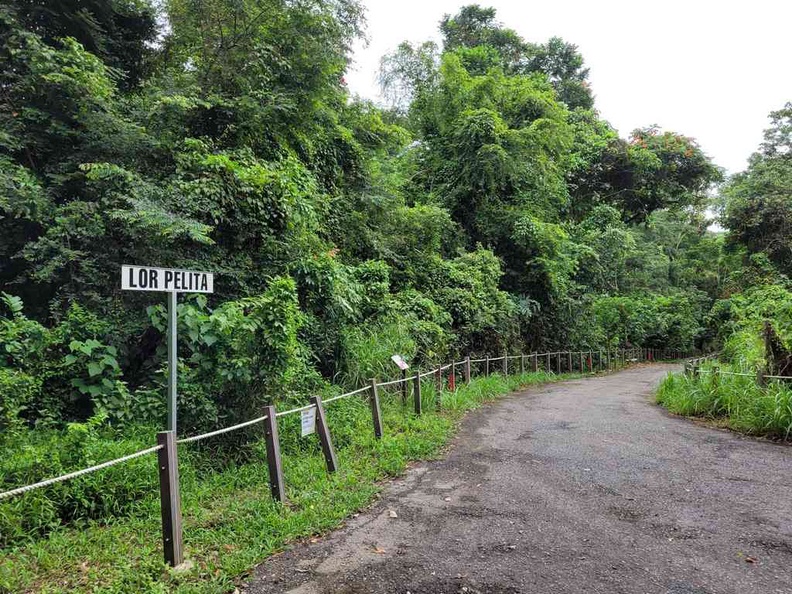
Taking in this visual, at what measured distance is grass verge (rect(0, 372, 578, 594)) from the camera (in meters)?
3.46

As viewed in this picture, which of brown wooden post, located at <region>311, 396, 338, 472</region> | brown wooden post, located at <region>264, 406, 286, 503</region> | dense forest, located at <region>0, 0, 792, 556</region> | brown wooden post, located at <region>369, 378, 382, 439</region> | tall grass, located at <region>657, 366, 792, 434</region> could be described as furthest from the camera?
tall grass, located at <region>657, 366, 792, 434</region>

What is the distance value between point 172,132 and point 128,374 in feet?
12.3

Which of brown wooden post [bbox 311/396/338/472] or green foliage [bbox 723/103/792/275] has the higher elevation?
green foliage [bbox 723/103/792/275]

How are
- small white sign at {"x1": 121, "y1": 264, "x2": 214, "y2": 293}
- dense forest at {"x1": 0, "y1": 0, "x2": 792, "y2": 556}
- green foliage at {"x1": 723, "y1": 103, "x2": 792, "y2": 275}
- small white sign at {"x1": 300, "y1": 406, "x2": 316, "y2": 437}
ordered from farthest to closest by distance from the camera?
1. green foliage at {"x1": 723, "y1": 103, "x2": 792, "y2": 275}
2. dense forest at {"x1": 0, "y1": 0, "x2": 792, "y2": 556}
3. small white sign at {"x1": 300, "y1": 406, "x2": 316, "y2": 437}
4. small white sign at {"x1": 121, "y1": 264, "x2": 214, "y2": 293}

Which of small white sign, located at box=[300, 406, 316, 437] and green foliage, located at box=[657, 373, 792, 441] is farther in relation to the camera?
green foliage, located at box=[657, 373, 792, 441]

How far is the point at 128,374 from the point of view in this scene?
6848 millimetres

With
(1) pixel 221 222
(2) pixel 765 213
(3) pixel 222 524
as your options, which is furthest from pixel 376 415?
(2) pixel 765 213

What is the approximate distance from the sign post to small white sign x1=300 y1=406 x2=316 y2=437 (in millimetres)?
1452

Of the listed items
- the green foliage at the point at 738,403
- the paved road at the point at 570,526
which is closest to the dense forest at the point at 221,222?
the green foliage at the point at 738,403

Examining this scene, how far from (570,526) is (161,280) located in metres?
4.14

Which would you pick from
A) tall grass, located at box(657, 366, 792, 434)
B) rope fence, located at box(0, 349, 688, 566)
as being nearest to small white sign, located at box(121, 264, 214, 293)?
rope fence, located at box(0, 349, 688, 566)

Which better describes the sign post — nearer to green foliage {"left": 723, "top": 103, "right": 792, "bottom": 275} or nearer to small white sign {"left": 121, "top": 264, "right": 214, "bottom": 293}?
small white sign {"left": 121, "top": 264, "right": 214, "bottom": 293}

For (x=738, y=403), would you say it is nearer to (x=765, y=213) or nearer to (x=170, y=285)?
(x=170, y=285)

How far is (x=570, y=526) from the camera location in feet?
14.5
